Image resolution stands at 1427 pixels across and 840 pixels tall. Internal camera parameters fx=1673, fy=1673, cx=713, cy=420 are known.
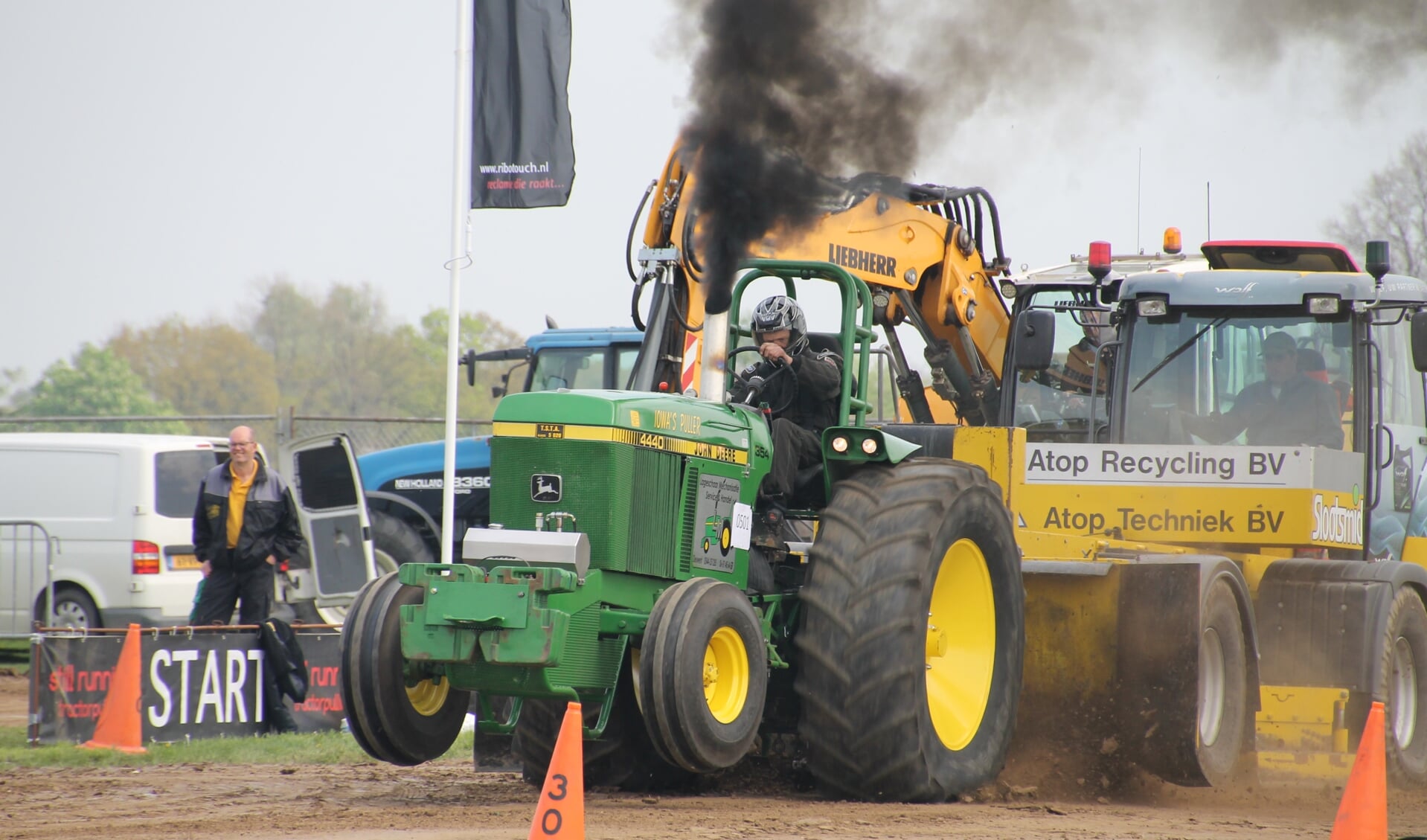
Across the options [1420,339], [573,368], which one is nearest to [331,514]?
[573,368]

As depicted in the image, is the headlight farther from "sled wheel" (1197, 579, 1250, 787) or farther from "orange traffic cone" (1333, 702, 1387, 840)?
"orange traffic cone" (1333, 702, 1387, 840)

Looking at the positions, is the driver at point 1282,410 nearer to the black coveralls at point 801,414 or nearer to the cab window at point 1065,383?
the cab window at point 1065,383

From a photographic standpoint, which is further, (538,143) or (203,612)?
(538,143)

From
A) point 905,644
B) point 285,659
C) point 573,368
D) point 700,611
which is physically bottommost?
point 285,659

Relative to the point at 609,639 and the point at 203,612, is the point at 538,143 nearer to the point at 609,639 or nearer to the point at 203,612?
the point at 203,612

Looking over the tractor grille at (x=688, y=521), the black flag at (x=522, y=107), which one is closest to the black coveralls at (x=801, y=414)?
the tractor grille at (x=688, y=521)

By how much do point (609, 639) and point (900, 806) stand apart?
1.37m

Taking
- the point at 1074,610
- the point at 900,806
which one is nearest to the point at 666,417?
the point at 900,806

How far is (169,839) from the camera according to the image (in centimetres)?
597

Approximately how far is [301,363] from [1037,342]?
54.7 meters

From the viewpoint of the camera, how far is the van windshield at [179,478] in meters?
14.0

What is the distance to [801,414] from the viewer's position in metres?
7.69

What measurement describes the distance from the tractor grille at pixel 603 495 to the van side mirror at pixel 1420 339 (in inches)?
184

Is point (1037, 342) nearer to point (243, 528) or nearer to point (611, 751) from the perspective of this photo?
point (611, 751)
